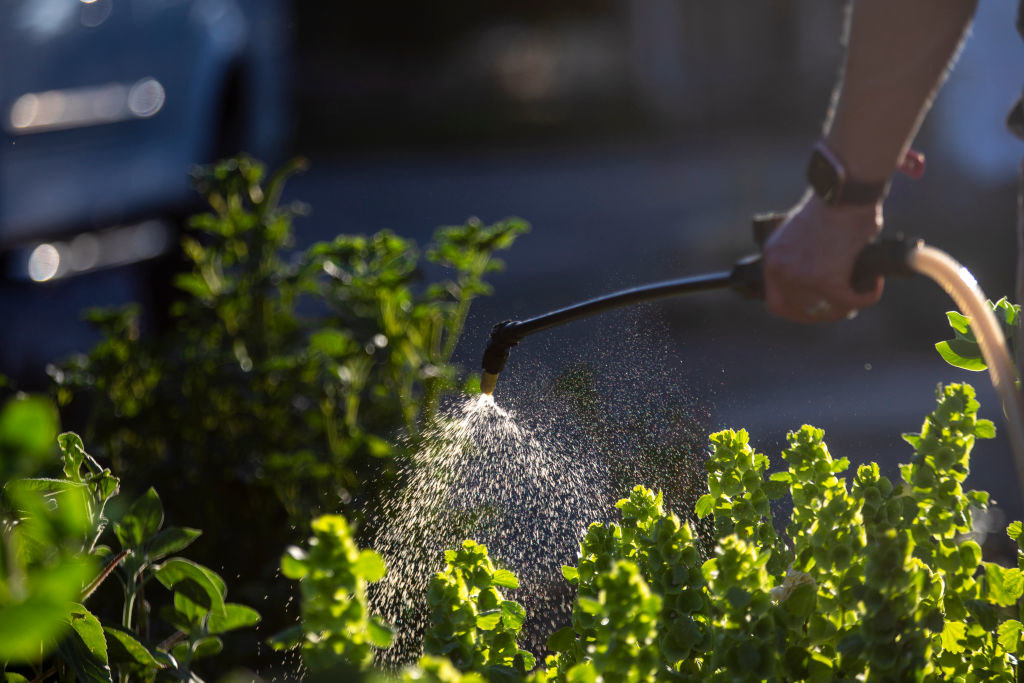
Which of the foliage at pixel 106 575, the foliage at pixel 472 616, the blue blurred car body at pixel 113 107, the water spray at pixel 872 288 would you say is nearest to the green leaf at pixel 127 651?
the foliage at pixel 106 575

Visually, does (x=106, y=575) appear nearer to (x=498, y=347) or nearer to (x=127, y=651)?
(x=127, y=651)

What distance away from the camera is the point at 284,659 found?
73.2 inches

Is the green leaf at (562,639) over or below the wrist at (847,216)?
below

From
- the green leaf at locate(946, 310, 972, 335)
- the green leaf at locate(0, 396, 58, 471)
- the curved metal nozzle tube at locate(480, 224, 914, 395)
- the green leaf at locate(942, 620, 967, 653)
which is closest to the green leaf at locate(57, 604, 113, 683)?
the green leaf at locate(0, 396, 58, 471)

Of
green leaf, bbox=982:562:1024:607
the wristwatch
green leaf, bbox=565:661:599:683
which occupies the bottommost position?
green leaf, bbox=982:562:1024:607

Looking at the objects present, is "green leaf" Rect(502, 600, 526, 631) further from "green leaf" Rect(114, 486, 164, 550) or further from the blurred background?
the blurred background

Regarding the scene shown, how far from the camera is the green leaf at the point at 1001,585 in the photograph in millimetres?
1244

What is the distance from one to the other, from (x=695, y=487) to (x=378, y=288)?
694 millimetres

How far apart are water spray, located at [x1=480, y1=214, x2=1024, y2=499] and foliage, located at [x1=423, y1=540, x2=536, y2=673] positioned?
0.37 m

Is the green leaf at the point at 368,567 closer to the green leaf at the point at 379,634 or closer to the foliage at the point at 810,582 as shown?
the green leaf at the point at 379,634

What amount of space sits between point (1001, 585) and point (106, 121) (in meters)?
5.18

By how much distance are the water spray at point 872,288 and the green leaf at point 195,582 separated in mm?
540

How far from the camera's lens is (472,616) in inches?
44.8

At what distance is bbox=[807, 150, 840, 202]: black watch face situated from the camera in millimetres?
1663
